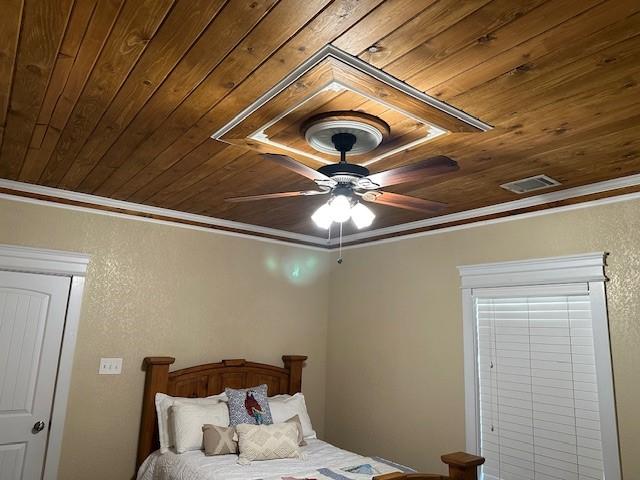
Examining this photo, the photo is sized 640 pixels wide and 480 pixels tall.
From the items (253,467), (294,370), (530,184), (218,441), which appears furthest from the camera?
(294,370)

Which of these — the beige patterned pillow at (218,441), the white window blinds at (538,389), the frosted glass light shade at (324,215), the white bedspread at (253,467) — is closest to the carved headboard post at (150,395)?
the white bedspread at (253,467)

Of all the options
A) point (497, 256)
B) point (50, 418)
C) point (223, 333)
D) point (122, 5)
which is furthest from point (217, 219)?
point (122, 5)

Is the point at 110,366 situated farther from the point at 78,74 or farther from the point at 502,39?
the point at 502,39

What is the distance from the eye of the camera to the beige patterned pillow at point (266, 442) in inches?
122

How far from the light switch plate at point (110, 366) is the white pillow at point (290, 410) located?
122 centimetres

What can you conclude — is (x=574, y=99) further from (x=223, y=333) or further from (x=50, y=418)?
(x=50, y=418)

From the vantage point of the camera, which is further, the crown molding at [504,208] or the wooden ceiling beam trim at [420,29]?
the crown molding at [504,208]

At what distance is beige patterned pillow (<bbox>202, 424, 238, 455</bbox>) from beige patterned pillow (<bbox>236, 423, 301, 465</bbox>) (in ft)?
0.25

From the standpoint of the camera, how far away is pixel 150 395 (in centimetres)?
346

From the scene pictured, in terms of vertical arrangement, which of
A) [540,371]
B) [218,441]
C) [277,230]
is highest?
[277,230]

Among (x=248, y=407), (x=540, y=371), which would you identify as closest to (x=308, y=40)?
(x=540, y=371)

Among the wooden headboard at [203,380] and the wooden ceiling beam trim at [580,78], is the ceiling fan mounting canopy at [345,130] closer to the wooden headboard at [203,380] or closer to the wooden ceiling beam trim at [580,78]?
the wooden ceiling beam trim at [580,78]

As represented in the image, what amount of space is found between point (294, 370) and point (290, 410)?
536mm

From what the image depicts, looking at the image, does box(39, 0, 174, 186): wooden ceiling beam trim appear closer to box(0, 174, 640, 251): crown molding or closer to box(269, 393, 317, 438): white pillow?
box(0, 174, 640, 251): crown molding
